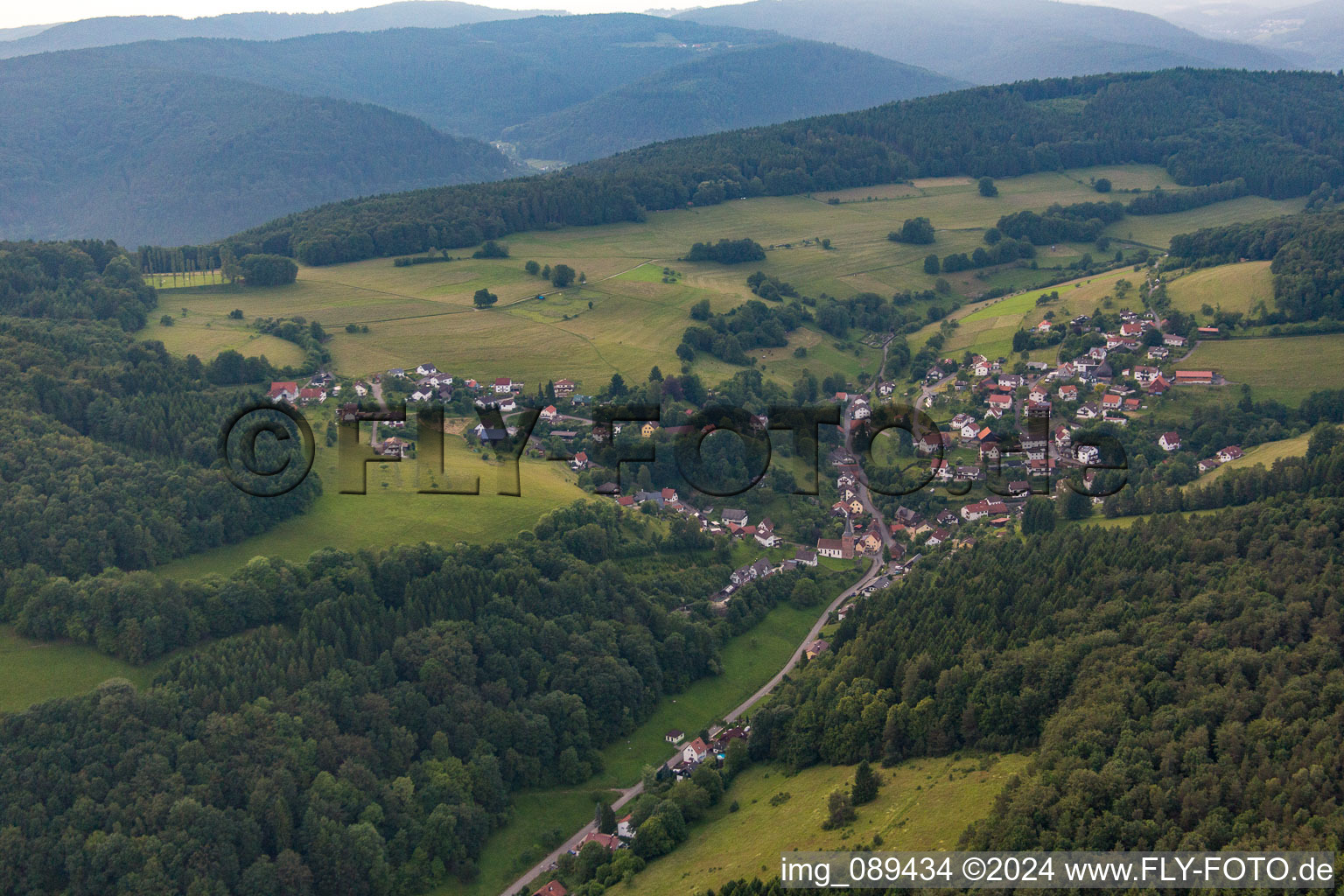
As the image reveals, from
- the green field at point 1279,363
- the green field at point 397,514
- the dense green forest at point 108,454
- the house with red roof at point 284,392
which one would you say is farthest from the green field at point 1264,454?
the house with red roof at point 284,392

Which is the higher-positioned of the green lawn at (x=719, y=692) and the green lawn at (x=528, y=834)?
the green lawn at (x=719, y=692)

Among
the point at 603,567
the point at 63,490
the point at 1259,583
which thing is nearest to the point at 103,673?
the point at 63,490

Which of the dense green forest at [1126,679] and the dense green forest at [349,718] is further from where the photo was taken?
the dense green forest at [349,718]

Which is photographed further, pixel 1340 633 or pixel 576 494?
pixel 576 494

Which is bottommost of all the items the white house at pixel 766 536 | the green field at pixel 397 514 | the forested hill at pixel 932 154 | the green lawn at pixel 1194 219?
the white house at pixel 766 536

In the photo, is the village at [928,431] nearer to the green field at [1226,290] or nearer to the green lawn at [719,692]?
the green lawn at [719,692]

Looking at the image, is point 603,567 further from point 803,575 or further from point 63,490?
point 63,490
